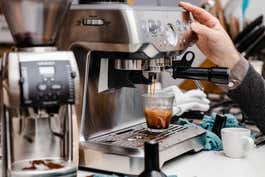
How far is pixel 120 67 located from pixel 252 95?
0.42 metres

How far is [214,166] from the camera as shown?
118 cm

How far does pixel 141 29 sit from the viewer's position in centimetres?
107

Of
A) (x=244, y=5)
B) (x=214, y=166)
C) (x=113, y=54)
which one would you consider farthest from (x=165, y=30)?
(x=244, y=5)

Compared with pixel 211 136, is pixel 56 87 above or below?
above

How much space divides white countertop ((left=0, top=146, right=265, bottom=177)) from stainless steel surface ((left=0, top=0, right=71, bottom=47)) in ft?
1.13

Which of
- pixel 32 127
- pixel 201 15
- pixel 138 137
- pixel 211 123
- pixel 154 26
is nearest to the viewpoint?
pixel 32 127

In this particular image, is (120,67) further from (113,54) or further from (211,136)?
(211,136)

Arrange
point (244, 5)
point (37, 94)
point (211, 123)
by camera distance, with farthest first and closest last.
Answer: point (244, 5) < point (211, 123) < point (37, 94)

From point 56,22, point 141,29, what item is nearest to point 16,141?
point 56,22

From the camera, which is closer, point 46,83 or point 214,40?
point 46,83

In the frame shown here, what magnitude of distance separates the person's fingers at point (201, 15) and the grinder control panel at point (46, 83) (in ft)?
1.56

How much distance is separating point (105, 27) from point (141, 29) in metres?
0.08

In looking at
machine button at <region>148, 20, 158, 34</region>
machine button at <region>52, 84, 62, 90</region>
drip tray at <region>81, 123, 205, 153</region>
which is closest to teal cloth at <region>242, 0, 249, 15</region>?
drip tray at <region>81, 123, 205, 153</region>

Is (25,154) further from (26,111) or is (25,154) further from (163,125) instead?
(163,125)
